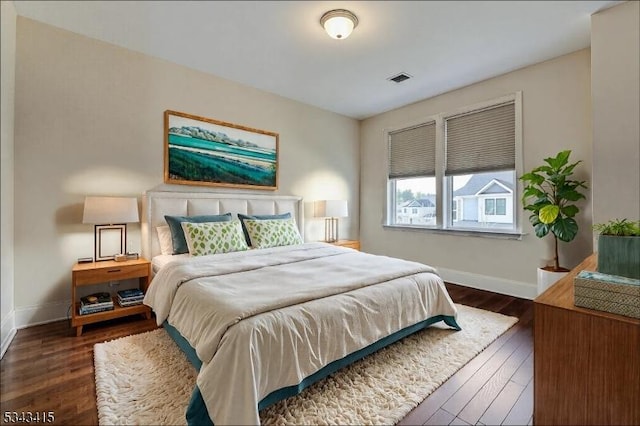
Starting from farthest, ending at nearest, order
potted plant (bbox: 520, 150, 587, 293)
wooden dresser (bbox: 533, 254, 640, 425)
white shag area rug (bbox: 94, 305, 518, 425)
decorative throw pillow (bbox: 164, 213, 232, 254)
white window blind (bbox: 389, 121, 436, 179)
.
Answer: white window blind (bbox: 389, 121, 436, 179) < decorative throw pillow (bbox: 164, 213, 232, 254) < potted plant (bbox: 520, 150, 587, 293) < white shag area rug (bbox: 94, 305, 518, 425) < wooden dresser (bbox: 533, 254, 640, 425)

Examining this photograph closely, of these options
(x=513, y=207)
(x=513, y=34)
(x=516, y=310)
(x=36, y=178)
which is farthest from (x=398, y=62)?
(x=36, y=178)

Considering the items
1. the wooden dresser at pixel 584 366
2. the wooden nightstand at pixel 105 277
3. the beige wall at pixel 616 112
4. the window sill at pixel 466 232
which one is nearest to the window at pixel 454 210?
the window sill at pixel 466 232

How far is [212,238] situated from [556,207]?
3354 millimetres

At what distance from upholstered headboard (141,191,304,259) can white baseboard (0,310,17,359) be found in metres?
1.06

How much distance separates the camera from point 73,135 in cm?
275

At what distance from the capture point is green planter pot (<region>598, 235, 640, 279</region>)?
3.25ft

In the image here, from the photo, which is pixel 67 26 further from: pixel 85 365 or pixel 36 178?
pixel 85 365

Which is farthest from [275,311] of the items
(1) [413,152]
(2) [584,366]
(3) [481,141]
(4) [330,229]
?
(1) [413,152]

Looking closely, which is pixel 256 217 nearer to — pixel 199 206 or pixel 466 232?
pixel 199 206

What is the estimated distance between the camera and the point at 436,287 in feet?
7.91

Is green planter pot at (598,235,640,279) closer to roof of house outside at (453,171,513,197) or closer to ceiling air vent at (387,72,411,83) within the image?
roof of house outside at (453,171,513,197)

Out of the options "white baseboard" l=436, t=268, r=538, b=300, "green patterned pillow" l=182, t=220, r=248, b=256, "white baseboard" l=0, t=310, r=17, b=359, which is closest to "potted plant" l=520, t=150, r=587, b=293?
"white baseboard" l=436, t=268, r=538, b=300

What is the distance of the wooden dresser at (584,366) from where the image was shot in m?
0.85

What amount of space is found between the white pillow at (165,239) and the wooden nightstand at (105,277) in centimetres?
21
